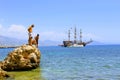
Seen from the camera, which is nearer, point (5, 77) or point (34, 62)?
point (5, 77)

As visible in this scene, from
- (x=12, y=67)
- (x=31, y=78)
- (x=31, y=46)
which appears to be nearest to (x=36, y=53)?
(x=31, y=46)

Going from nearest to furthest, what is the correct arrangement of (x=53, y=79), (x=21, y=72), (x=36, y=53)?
(x=53, y=79), (x=21, y=72), (x=36, y=53)

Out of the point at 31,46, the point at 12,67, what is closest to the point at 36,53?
the point at 31,46

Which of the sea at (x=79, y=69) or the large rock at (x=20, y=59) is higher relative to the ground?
the large rock at (x=20, y=59)

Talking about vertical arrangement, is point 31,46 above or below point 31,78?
above

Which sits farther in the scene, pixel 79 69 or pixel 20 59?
pixel 79 69

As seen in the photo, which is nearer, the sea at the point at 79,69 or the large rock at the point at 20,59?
the sea at the point at 79,69

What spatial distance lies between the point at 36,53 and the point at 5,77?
314 inches

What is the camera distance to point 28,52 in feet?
115

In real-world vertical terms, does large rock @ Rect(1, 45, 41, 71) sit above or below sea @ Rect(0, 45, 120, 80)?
above

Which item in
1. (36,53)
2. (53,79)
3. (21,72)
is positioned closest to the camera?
(53,79)

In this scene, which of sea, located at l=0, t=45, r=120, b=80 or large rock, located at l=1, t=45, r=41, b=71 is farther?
large rock, located at l=1, t=45, r=41, b=71

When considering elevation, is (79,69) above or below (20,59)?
below

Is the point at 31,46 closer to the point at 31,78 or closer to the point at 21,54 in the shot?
the point at 21,54
